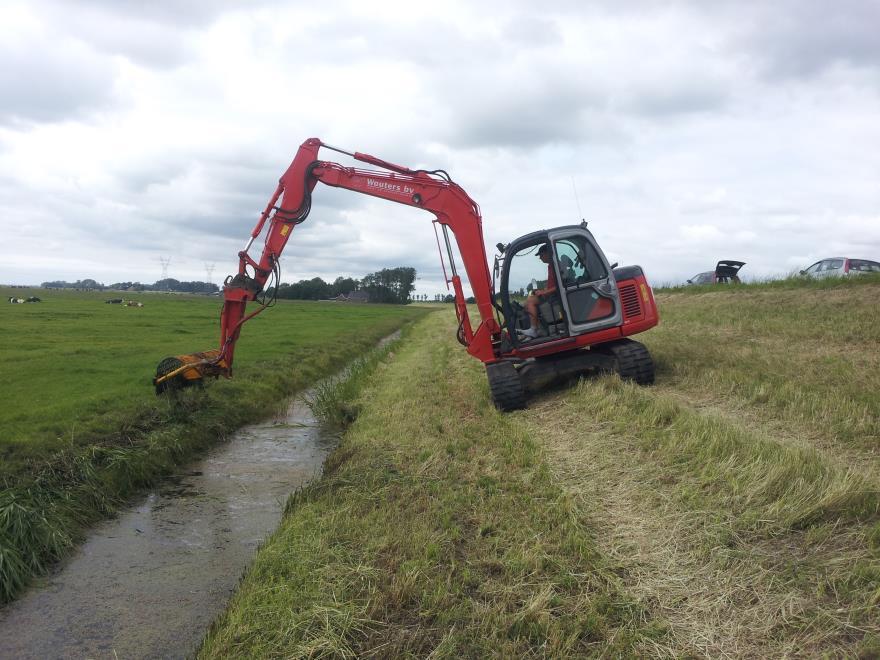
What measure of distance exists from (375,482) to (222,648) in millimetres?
2986

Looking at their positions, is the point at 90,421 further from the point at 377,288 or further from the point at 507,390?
the point at 377,288

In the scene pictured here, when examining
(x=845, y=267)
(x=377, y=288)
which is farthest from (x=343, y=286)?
(x=845, y=267)

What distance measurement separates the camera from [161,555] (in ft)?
20.3

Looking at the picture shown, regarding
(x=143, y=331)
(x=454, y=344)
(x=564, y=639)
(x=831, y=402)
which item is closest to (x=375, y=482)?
(x=564, y=639)

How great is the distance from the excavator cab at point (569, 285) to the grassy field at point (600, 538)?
6.47 feet

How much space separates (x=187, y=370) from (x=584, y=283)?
738cm

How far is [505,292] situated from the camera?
11312mm

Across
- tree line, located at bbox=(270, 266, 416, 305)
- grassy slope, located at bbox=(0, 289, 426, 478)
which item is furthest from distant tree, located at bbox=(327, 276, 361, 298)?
grassy slope, located at bbox=(0, 289, 426, 478)

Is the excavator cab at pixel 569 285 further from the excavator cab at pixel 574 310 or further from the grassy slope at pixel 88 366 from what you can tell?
the grassy slope at pixel 88 366

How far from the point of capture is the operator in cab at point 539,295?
11.2m

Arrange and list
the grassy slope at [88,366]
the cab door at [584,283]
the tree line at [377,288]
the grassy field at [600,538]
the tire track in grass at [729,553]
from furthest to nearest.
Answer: the tree line at [377,288] → the cab door at [584,283] → the grassy slope at [88,366] → the grassy field at [600,538] → the tire track in grass at [729,553]

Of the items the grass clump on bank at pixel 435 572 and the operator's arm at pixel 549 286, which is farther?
the operator's arm at pixel 549 286

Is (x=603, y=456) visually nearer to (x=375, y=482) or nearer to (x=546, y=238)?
(x=375, y=482)

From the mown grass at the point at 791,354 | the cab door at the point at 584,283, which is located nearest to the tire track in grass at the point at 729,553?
the mown grass at the point at 791,354
